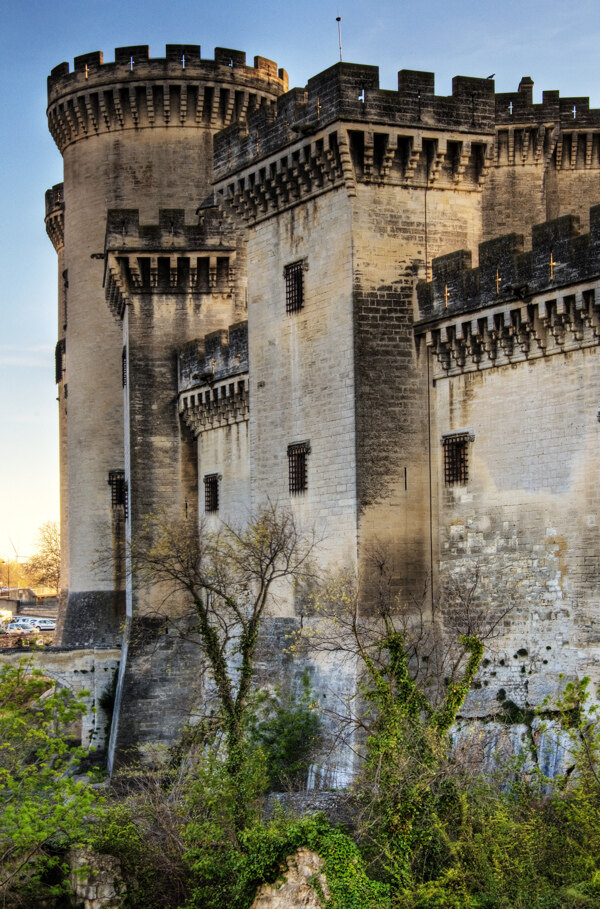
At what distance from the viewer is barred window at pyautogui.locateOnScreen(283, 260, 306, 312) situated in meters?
25.8

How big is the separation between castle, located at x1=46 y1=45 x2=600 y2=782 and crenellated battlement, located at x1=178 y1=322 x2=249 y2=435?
7 centimetres

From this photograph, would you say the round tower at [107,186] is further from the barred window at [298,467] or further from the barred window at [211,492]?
the barred window at [298,467]

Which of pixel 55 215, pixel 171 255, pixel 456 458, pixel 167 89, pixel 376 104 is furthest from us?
pixel 55 215

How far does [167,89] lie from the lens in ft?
121

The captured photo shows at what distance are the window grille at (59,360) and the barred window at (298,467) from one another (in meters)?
23.4

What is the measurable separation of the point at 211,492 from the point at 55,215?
62.8 ft

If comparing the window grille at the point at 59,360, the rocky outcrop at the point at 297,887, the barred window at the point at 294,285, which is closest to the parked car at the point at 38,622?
the window grille at the point at 59,360

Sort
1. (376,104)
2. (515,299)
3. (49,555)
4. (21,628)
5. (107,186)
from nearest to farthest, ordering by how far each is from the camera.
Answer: (515,299) → (376,104) → (107,186) → (21,628) → (49,555)

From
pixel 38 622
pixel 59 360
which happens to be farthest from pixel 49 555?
pixel 59 360

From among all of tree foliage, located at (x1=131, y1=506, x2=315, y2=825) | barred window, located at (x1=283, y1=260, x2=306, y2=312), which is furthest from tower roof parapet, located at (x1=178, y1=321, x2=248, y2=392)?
tree foliage, located at (x1=131, y1=506, x2=315, y2=825)

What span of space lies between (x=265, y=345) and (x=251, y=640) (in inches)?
275

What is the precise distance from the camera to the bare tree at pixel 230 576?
22969mm

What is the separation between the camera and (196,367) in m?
31.6

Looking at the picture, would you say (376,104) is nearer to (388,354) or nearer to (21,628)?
(388,354)
